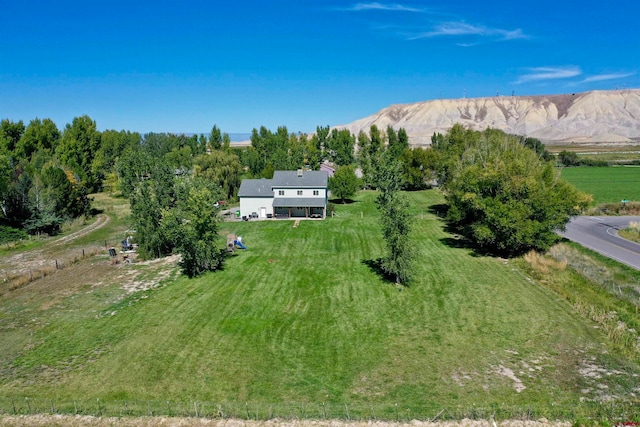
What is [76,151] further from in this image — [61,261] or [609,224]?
[609,224]

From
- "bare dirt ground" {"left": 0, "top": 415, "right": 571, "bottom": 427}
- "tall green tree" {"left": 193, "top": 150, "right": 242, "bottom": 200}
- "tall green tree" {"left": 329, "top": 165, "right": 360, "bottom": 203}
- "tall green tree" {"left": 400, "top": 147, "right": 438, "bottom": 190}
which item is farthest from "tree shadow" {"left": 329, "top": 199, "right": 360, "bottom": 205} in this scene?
"bare dirt ground" {"left": 0, "top": 415, "right": 571, "bottom": 427}

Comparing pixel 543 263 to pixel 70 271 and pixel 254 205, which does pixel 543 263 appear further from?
pixel 70 271

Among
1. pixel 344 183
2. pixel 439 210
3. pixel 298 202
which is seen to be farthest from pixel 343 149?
pixel 298 202

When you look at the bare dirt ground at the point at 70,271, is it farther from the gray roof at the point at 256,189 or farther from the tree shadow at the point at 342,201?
the tree shadow at the point at 342,201

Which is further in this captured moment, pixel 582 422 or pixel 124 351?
pixel 124 351

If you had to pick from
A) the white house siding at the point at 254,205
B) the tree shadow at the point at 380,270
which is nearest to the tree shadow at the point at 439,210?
the white house siding at the point at 254,205

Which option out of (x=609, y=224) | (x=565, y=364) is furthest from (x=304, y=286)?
(x=609, y=224)
